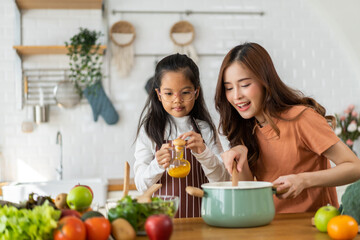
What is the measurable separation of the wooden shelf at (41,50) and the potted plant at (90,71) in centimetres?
5

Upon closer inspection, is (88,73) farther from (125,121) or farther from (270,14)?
(270,14)

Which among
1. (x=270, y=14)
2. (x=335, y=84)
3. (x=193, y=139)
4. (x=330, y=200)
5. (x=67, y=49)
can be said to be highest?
(x=270, y=14)

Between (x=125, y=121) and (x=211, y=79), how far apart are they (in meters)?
0.78

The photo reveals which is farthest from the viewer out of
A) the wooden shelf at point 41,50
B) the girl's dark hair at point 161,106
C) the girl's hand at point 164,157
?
the wooden shelf at point 41,50

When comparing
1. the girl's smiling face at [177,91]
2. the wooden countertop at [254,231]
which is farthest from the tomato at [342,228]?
the girl's smiling face at [177,91]

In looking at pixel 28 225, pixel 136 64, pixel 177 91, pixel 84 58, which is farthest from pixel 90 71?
pixel 28 225

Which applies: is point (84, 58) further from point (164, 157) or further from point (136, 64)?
point (164, 157)

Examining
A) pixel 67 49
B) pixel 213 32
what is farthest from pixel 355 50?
pixel 67 49

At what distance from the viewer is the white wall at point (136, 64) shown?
3.70 metres

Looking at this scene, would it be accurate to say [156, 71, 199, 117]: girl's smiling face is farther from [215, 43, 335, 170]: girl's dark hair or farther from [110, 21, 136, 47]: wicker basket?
[110, 21, 136, 47]: wicker basket

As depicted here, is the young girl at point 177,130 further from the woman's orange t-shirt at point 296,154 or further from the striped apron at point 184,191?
the woman's orange t-shirt at point 296,154

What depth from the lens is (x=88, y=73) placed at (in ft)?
11.9

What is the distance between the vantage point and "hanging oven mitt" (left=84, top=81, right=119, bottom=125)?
3.71 metres

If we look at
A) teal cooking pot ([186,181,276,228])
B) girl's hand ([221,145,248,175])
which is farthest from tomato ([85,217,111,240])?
girl's hand ([221,145,248,175])
